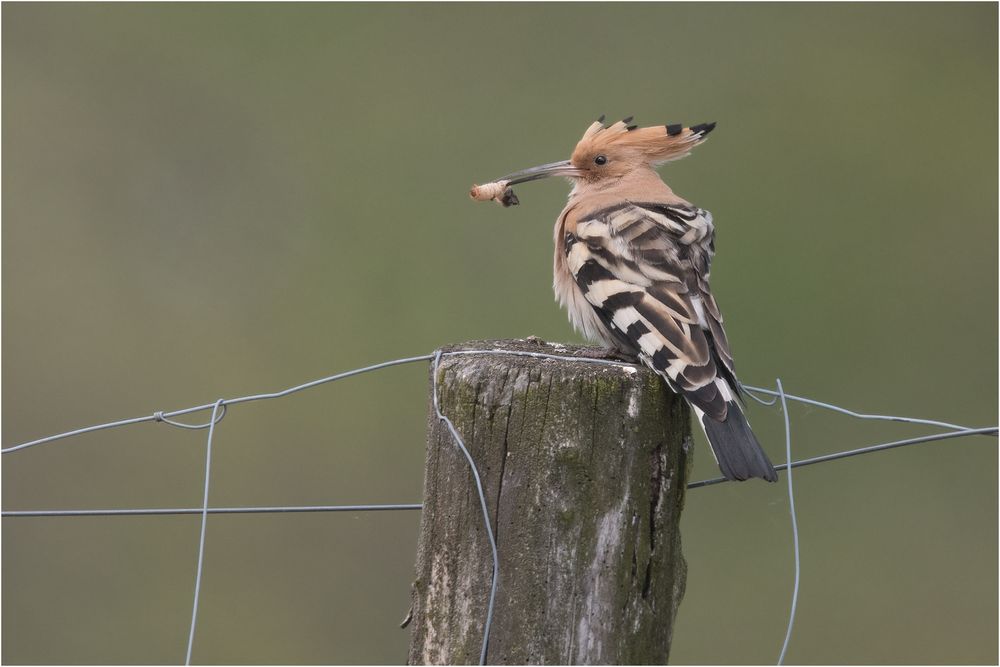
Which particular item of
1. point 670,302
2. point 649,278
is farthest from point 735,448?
point 649,278

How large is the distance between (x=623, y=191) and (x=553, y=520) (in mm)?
1645

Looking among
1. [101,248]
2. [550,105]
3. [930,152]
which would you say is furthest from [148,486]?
[930,152]

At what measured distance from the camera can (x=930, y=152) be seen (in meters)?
7.13

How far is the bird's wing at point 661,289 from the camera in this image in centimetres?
240

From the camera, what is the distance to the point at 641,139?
3.68m

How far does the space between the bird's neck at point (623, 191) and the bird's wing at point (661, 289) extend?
146mm

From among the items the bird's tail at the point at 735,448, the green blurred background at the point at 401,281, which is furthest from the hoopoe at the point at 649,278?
the green blurred background at the point at 401,281

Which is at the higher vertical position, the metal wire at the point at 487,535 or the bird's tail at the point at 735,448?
the bird's tail at the point at 735,448

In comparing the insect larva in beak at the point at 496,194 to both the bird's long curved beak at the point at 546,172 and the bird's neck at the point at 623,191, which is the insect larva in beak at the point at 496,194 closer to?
the bird's neck at the point at 623,191

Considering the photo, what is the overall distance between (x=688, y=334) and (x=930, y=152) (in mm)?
5040

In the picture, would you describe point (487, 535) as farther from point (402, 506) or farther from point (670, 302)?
point (670, 302)

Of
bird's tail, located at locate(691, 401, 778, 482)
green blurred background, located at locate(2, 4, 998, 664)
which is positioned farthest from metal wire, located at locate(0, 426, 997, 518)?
green blurred background, located at locate(2, 4, 998, 664)

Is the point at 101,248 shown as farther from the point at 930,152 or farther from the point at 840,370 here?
the point at 930,152

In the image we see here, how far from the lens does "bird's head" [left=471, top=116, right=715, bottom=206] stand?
368 centimetres
